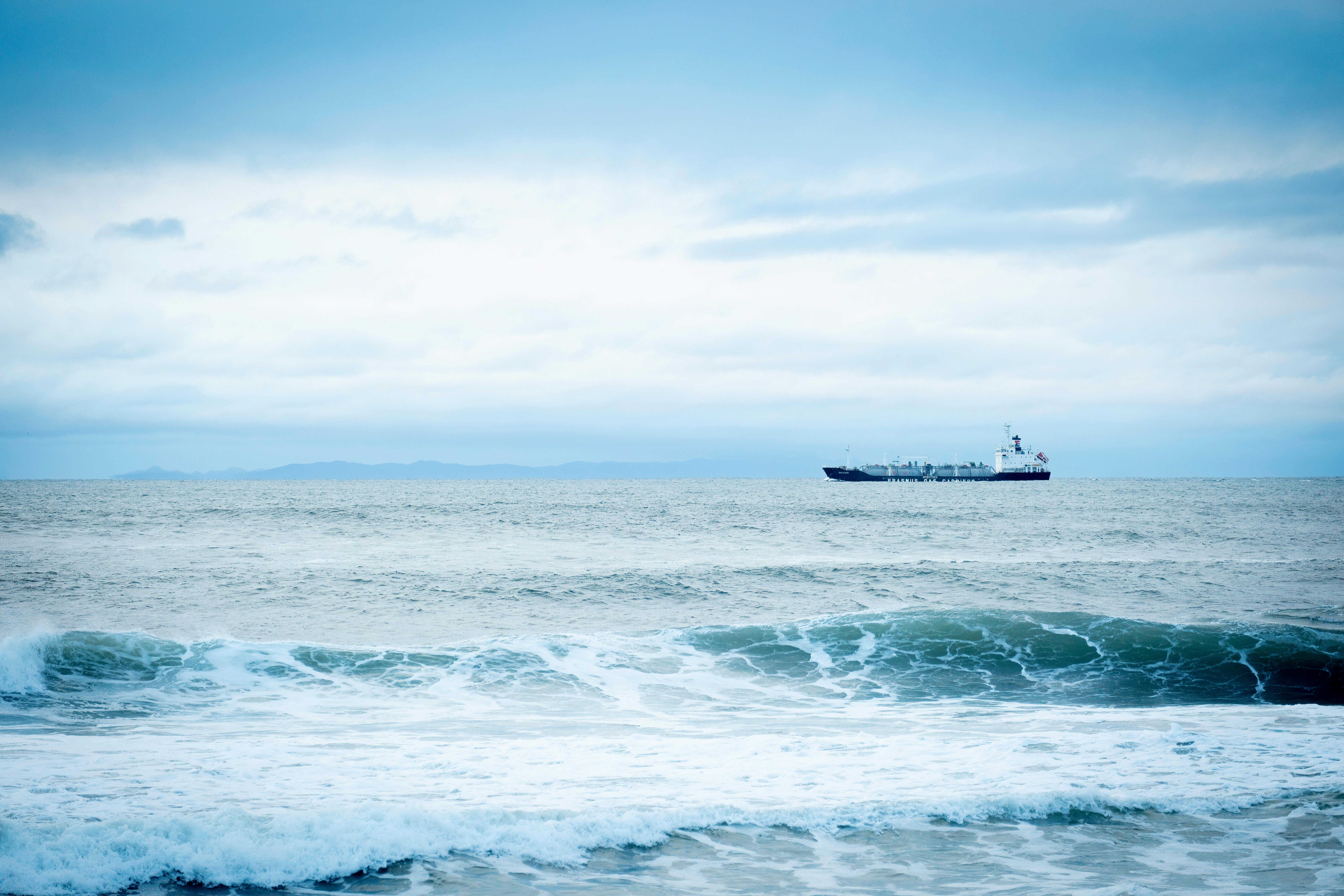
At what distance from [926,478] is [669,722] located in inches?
5710

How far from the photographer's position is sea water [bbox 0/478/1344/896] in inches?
303

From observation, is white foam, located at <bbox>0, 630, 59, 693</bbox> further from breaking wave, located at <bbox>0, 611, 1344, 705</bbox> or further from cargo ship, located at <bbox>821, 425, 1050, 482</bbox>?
cargo ship, located at <bbox>821, 425, 1050, 482</bbox>

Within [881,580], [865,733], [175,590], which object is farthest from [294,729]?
[881,580]

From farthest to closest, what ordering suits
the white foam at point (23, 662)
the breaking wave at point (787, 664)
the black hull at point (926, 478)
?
the black hull at point (926, 478)
the breaking wave at point (787, 664)
the white foam at point (23, 662)

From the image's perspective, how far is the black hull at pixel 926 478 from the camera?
488 feet

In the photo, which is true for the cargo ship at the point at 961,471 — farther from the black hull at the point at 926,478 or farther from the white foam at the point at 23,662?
the white foam at the point at 23,662

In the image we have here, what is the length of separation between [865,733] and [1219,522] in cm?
5739

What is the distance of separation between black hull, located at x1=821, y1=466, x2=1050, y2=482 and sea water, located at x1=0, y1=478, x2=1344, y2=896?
11693 centimetres

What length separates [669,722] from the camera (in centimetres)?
1372

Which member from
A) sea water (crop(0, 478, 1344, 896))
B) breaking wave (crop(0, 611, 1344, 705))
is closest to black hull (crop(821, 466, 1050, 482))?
sea water (crop(0, 478, 1344, 896))

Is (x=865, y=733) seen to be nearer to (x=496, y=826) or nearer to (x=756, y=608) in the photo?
(x=496, y=826)

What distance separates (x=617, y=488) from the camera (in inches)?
5433

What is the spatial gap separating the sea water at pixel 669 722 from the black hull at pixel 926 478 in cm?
11693

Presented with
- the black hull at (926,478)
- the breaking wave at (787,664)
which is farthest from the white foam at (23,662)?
the black hull at (926,478)
